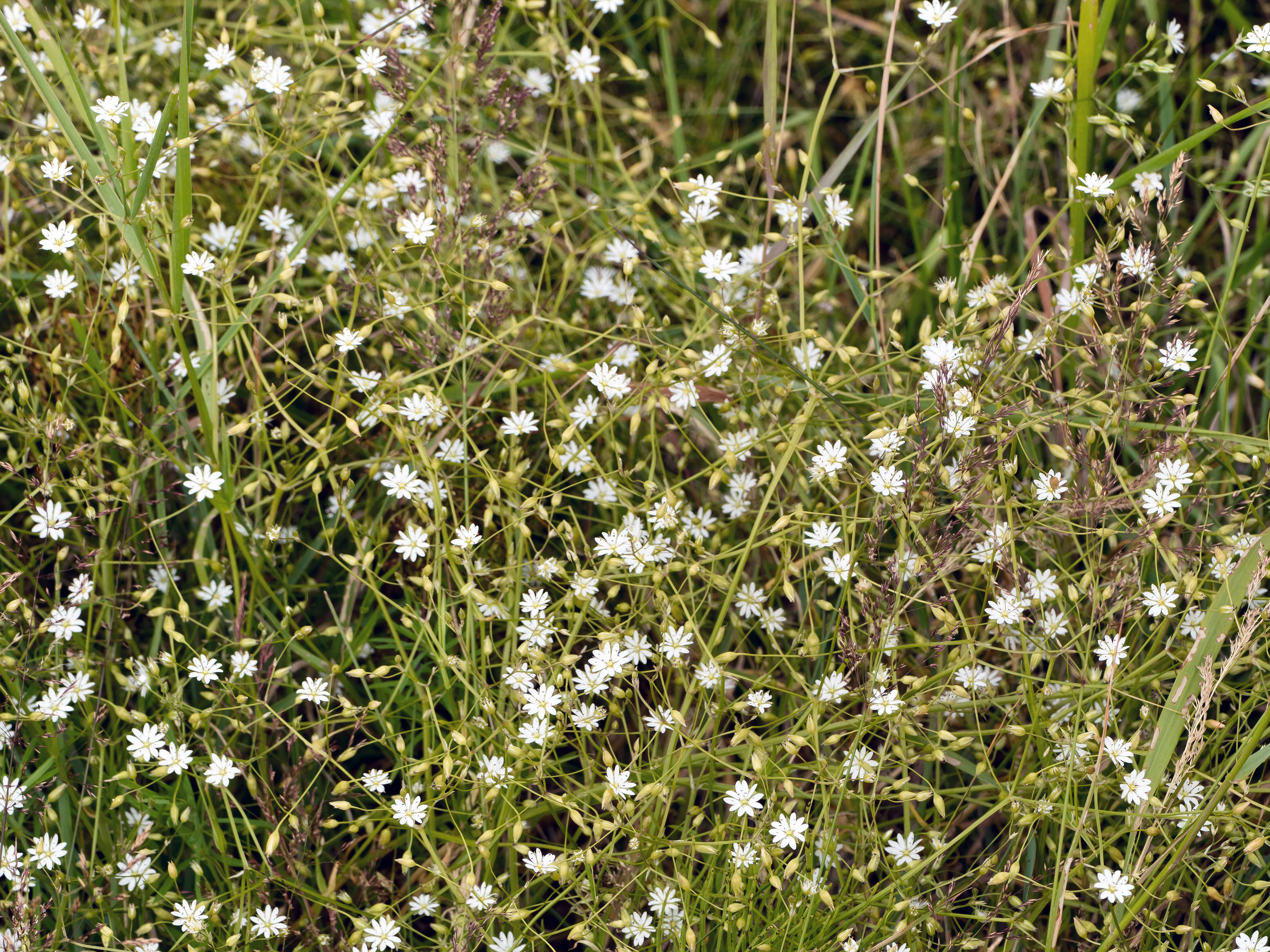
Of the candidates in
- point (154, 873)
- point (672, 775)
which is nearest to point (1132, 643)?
point (672, 775)

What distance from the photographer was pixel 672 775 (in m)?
1.98

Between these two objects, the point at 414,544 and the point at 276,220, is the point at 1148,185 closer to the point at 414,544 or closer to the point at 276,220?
the point at 414,544

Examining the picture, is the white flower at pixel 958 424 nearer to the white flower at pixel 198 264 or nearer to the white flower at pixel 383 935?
the white flower at pixel 383 935

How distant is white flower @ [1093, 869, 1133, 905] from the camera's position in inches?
73.4

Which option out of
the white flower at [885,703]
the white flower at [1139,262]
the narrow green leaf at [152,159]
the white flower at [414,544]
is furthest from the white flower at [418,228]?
the white flower at [1139,262]

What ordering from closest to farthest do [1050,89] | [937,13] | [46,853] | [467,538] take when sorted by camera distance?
[46,853]
[467,538]
[937,13]
[1050,89]

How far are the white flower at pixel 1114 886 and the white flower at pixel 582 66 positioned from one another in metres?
1.91

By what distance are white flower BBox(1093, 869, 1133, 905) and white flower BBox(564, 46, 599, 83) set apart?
1908mm

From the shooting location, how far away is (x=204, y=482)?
2.14 m

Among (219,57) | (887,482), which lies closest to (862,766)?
Result: (887,482)

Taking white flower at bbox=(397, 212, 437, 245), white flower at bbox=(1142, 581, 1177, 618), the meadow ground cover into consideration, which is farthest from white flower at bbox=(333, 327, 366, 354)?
white flower at bbox=(1142, 581, 1177, 618)

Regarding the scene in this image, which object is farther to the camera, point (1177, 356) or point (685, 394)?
point (685, 394)

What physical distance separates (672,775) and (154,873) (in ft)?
3.15

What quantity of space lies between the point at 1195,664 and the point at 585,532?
3.95 feet
